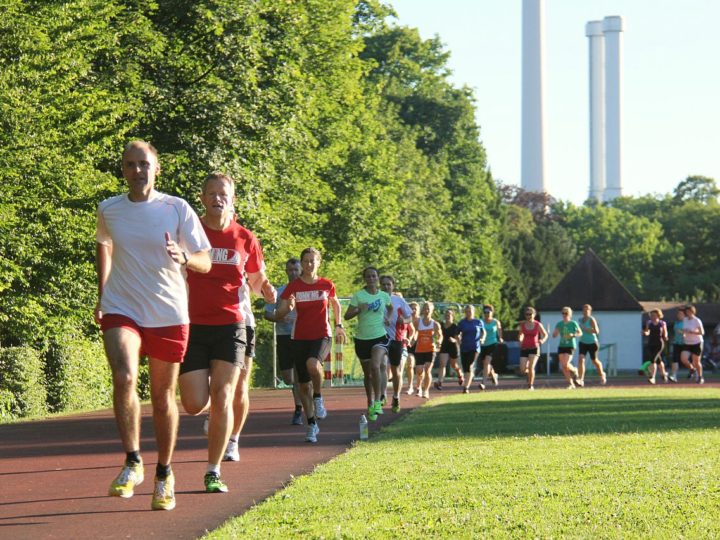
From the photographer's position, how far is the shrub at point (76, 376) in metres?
24.7

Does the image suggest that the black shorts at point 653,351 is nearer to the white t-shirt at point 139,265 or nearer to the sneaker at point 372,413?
the sneaker at point 372,413

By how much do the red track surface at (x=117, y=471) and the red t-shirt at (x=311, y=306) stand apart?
120 cm

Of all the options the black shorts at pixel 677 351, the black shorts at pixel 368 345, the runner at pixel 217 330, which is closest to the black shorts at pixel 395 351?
the black shorts at pixel 368 345

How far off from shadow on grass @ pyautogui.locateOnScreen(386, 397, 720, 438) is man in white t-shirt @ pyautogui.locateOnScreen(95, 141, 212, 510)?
→ 7.22 meters

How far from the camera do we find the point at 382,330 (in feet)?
62.0

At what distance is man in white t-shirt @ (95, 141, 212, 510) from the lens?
885cm

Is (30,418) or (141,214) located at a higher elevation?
(141,214)

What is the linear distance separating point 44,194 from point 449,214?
44809 mm

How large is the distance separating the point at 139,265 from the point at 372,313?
9.78 meters

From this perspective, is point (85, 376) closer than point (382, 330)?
No

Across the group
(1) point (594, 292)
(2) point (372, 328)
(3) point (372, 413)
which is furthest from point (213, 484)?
(1) point (594, 292)

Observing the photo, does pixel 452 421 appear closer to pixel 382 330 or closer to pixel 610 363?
pixel 382 330

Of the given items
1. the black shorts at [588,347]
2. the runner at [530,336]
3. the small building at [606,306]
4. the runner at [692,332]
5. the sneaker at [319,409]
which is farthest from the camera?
the small building at [606,306]

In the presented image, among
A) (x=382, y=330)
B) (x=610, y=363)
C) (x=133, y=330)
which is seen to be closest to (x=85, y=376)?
(x=382, y=330)
